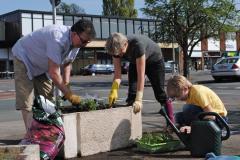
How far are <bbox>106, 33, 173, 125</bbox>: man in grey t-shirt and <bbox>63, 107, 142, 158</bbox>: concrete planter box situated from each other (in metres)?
0.23

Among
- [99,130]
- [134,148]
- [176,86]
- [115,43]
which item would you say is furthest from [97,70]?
[176,86]

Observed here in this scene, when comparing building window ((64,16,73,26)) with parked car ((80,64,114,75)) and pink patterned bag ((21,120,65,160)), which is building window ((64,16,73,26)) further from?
pink patterned bag ((21,120,65,160))

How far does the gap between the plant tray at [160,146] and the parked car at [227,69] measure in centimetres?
2293

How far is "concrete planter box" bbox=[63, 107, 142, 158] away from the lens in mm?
5918

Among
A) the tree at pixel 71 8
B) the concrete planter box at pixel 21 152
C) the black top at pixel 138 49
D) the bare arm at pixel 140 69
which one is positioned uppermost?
the tree at pixel 71 8

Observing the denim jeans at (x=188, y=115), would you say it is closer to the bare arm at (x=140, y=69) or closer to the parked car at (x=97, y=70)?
the bare arm at (x=140, y=69)

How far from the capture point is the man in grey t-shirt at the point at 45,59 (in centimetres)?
562

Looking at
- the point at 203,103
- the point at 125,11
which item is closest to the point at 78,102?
the point at 203,103

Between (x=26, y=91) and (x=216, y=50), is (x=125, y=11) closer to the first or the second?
(x=216, y=50)

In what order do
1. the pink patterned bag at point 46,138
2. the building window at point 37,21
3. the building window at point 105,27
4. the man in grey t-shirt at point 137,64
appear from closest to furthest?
the pink patterned bag at point 46,138
the man in grey t-shirt at point 137,64
the building window at point 37,21
the building window at point 105,27

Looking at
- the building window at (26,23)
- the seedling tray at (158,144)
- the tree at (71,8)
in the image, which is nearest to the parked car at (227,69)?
the seedling tray at (158,144)

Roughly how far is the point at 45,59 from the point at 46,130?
40.5 inches

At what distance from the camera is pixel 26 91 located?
602cm

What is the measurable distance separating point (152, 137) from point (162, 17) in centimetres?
2464
